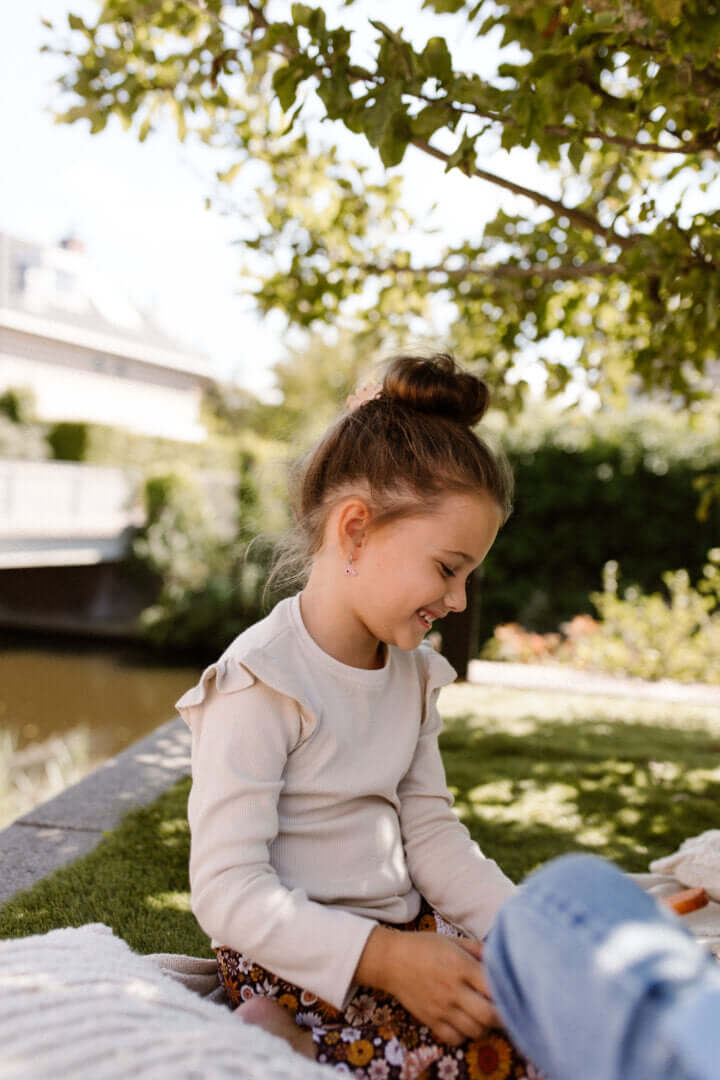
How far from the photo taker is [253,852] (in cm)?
161

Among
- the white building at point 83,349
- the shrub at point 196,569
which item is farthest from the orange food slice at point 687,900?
the white building at point 83,349

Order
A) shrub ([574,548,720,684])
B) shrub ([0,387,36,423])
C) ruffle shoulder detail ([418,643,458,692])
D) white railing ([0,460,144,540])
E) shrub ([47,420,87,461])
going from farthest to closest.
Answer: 1. shrub ([0,387,36,423])
2. shrub ([47,420,87,461])
3. white railing ([0,460,144,540])
4. shrub ([574,548,720,684])
5. ruffle shoulder detail ([418,643,458,692])

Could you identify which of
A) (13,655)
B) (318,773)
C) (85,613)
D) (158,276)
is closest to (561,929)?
(318,773)

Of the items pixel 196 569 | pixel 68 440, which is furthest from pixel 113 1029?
pixel 68 440

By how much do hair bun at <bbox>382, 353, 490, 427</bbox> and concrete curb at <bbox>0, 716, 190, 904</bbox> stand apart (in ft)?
6.02

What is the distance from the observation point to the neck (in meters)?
1.91

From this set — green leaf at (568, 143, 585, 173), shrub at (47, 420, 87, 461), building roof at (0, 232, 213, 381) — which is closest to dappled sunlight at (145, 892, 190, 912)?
green leaf at (568, 143, 585, 173)

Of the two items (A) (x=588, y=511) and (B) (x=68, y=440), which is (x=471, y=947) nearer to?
(A) (x=588, y=511)

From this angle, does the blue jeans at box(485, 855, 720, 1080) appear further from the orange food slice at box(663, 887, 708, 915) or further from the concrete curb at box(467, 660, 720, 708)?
the concrete curb at box(467, 660, 720, 708)

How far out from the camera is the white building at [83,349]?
84.6 feet

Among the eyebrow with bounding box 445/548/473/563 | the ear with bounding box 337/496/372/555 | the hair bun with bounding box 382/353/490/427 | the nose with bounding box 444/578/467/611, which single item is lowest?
the nose with bounding box 444/578/467/611

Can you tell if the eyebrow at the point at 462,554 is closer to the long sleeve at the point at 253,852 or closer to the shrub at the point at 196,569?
the long sleeve at the point at 253,852

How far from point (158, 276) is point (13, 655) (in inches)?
1058

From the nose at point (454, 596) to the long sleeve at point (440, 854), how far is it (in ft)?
0.87
